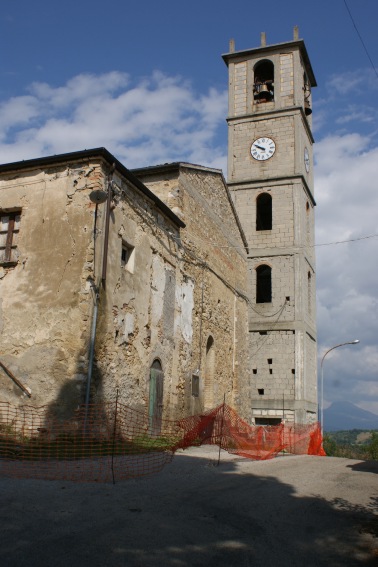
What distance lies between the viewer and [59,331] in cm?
1096

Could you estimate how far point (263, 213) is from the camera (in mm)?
31703

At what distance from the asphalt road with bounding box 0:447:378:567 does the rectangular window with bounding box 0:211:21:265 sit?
598 cm

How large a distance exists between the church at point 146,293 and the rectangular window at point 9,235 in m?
0.03

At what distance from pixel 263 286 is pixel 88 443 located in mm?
21046

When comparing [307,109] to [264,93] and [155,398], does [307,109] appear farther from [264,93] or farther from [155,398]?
[155,398]

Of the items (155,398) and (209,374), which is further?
(209,374)

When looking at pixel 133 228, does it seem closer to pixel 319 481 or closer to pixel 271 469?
pixel 271 469

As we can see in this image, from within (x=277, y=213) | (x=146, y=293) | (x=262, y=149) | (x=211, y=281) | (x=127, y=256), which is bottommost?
(x=146, y=293)

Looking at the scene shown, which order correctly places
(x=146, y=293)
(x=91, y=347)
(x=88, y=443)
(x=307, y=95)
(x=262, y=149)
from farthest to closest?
1. (x=307, y=95)
2. (x=262, y=149)
3. (x=146, y=293)
4. (x=91, y=347)
5. (x=88, y=443)

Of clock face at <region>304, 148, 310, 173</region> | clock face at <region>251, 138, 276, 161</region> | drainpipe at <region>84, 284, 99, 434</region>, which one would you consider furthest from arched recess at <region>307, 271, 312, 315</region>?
drainpipe at <region>84, 284, 99, 434</region>

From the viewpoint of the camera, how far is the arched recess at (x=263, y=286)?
29.9 metres

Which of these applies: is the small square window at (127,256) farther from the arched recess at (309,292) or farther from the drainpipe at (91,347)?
the arched recess at (309,292)

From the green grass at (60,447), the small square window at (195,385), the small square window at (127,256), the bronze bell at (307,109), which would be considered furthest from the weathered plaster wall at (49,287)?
the bronze bell at (307,109)

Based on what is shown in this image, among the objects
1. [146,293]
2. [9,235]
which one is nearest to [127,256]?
[146,293]
